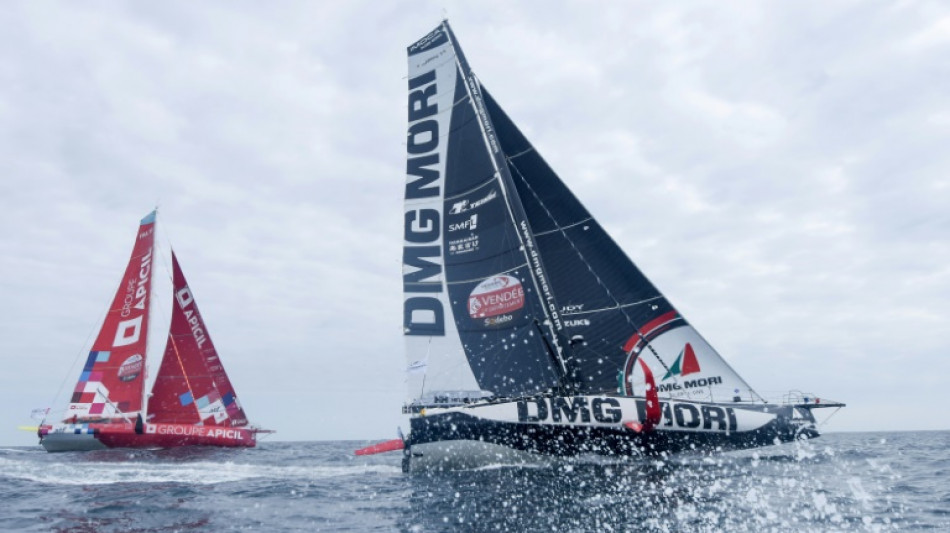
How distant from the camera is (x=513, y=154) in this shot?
2056 centimetres

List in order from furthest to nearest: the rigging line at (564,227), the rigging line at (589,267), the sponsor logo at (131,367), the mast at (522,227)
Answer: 1. the sponsor logo at (131,367)
2. the rigging line at (564,227)
3. the rigging line at (589,267)
4. the mast at (522,227)

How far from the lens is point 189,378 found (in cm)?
3303

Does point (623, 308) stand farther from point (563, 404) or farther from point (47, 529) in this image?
point (47, 529)

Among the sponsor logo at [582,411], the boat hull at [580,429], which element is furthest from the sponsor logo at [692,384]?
the sponsor logo at [582,411]

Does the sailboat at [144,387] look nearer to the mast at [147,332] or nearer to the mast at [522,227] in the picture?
the mast at [147,332]

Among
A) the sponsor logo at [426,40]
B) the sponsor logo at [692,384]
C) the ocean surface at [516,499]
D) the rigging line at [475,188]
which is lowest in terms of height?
the ocean surface at [516,499]

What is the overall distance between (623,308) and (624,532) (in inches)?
387

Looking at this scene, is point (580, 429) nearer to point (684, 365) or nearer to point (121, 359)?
point (684, 365)

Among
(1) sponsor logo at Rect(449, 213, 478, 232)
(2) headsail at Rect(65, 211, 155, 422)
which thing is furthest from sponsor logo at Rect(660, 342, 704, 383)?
(2) headsail at Rect(65, 211, 155, 422)

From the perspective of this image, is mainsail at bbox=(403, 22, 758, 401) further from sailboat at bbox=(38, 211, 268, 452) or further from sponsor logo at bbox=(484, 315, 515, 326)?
sailboat at bbox=(38, 211, 268, 452)

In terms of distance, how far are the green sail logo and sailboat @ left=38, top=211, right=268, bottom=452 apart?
23740 millimetres

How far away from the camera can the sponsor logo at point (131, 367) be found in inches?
1258

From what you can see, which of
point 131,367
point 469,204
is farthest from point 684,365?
point 131,367

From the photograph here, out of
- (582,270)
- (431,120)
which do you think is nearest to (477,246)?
(582,270)
